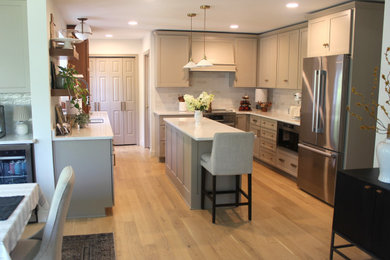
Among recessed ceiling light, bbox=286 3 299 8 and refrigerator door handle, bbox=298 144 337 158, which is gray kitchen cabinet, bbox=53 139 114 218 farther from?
recessed ceiling light, bbox=286 3 299 8

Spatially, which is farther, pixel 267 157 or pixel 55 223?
→ pixel 267 157

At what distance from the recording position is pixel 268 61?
6.88 metres

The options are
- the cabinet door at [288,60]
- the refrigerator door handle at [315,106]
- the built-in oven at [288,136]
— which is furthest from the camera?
the cabinet door at [288,60]

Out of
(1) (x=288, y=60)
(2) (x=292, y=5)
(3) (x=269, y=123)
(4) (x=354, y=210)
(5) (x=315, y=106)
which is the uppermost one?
(2) (x=292, y=5)

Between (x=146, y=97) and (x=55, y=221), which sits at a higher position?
(x=146, y=97)

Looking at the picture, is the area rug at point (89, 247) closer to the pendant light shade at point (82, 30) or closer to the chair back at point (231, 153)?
the chair back at point (231, 153)

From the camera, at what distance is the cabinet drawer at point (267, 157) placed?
6176 mm

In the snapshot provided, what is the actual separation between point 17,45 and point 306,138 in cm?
363

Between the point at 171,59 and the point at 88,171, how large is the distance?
135 inches

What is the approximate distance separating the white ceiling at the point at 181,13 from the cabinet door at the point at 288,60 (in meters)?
0.24

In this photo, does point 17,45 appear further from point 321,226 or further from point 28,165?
point 321,226

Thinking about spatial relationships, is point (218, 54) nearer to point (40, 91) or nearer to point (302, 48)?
point (302, 48)

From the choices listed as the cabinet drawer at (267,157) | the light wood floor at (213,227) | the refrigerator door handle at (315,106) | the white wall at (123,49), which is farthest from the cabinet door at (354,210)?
the white wall at (123,49)

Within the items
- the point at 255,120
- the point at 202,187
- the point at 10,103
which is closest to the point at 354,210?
the point at 202,187
